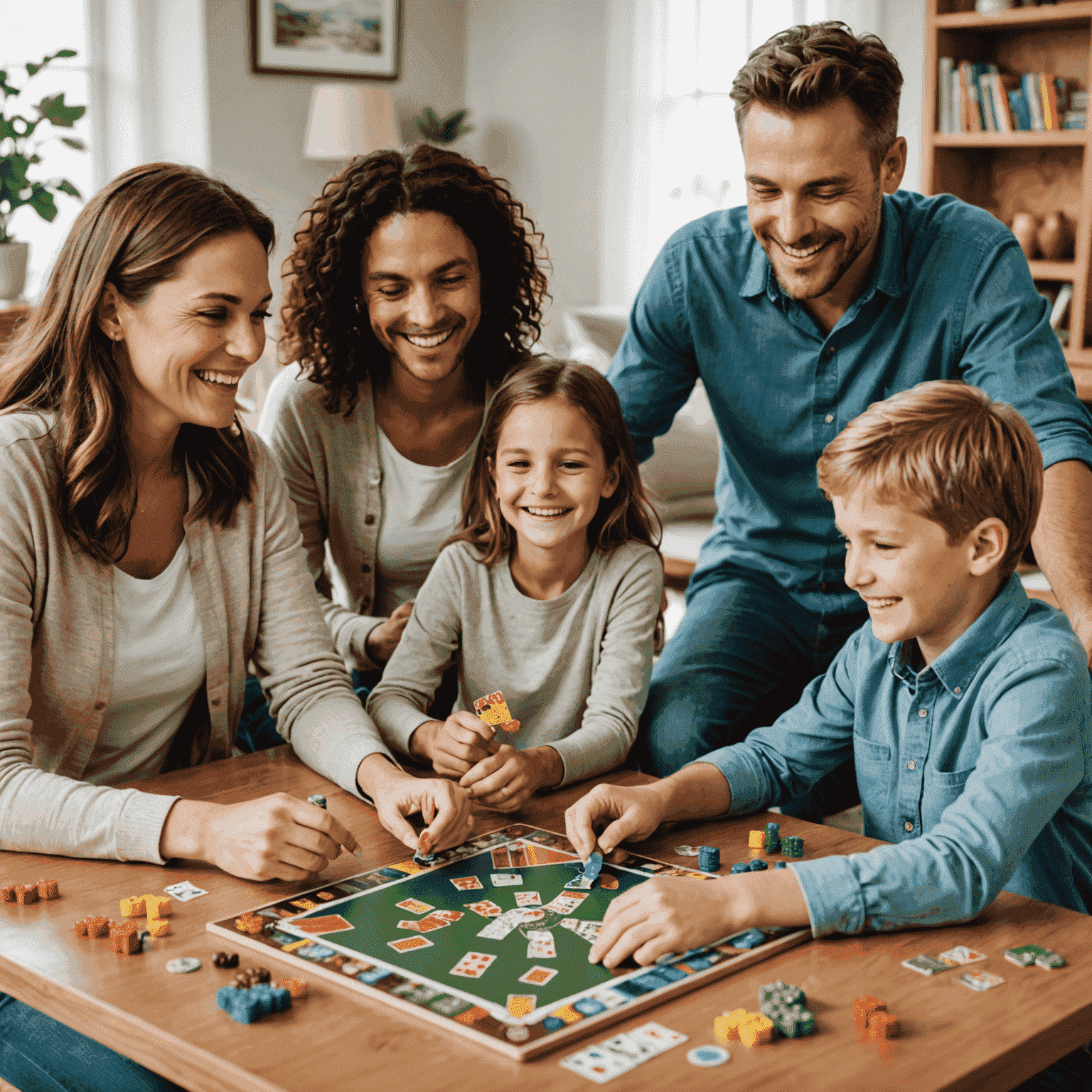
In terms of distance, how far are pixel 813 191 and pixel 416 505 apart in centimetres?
83

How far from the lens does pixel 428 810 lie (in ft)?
4.69

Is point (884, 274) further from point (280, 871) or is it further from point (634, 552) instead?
point (280, 871)

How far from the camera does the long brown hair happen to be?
193 centimetres

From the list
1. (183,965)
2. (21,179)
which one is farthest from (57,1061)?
(21,179)

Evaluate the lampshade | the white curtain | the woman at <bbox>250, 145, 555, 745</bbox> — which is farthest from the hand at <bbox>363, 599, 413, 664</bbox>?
the lampshade

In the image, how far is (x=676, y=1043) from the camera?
1.01 m

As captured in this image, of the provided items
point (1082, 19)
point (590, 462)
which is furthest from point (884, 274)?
point (1082, 19)

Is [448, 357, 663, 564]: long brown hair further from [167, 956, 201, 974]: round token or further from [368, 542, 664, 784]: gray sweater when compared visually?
[167, 956, 201, 974]: round token

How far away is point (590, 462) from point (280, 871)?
81cm

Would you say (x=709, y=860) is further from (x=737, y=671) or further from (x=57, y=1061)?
(x=737, y=671)

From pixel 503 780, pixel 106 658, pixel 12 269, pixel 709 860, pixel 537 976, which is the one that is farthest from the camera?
pixel 12 269

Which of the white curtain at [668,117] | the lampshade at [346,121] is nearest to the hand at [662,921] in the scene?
the white curtain at [668,117]

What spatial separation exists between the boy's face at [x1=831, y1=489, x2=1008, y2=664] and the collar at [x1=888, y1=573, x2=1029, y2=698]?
1.0 inches

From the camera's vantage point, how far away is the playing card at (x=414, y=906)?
1.24m
